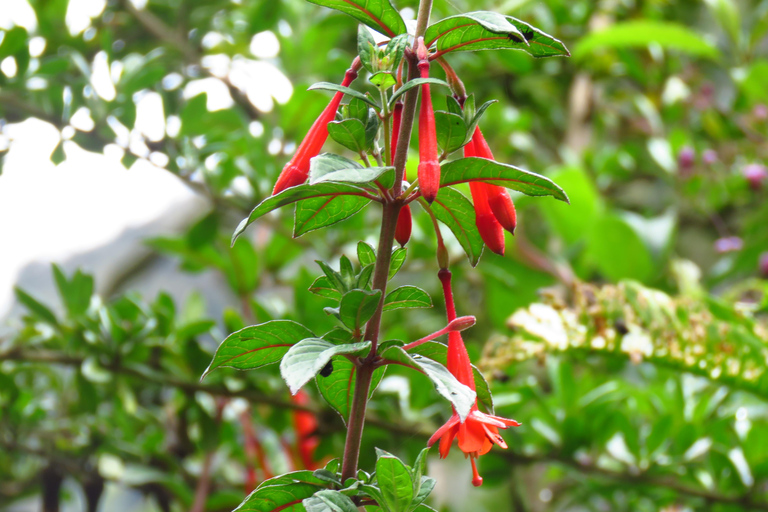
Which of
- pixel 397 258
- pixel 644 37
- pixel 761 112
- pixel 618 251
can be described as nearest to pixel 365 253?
pixel 397 258

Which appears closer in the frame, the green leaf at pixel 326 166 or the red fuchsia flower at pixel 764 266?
the green leaf at pixel 326 166

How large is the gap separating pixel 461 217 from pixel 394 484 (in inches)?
4.5

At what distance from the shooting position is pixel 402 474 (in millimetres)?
223

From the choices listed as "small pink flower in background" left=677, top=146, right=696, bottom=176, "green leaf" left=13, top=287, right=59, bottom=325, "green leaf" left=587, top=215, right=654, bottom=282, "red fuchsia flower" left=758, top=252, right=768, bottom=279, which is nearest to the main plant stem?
"green leaf" left=13, top=287, right=59, bottom=325

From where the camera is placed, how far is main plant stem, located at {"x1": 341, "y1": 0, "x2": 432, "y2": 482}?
237 millimetres

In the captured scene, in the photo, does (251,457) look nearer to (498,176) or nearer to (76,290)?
(76,290)

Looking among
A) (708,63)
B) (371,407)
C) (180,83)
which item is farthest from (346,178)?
(708,63)

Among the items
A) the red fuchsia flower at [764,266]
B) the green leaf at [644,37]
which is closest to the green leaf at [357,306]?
the red fuchsia flower at [764,266]

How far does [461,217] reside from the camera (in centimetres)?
27

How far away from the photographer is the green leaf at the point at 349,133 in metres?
0.24

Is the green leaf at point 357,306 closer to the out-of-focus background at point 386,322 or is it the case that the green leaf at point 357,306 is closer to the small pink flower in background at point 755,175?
the out-of-focus background at point 386,322

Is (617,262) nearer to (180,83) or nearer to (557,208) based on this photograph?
(557,208)

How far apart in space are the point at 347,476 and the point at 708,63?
1.60 m

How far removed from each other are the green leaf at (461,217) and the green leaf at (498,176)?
0.06 feet
